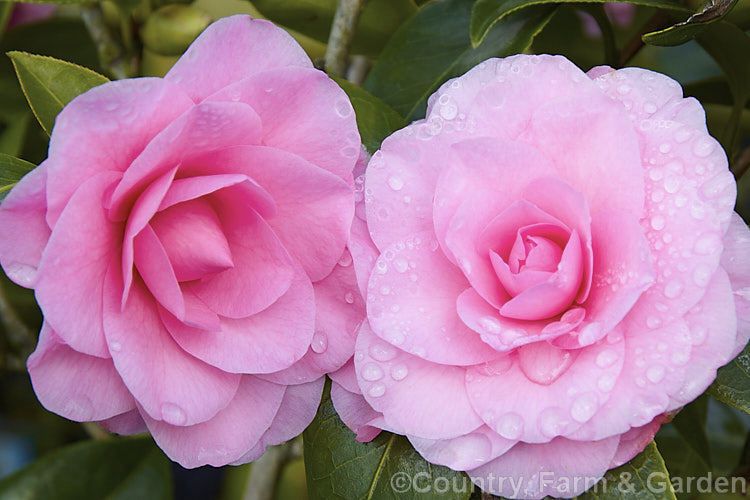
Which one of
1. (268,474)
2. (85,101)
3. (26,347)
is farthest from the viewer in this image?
(26,347)

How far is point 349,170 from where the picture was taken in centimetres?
57

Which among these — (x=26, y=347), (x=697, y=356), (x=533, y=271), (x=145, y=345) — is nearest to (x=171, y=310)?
(x=145, y=345)

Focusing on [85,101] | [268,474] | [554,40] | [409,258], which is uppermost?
[85,101]

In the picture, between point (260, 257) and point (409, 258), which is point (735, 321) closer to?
point (409, 258)

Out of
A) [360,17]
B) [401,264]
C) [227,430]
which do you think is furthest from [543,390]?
[360,17]

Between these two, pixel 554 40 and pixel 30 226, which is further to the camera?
pixel 554 40

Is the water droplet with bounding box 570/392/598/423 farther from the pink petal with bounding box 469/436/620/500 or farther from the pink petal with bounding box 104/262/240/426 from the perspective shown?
the pink petal with bounding box 104/262/240/426

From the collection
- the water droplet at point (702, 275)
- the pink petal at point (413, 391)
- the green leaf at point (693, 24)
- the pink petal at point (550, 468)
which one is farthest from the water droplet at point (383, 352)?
the green leaf at point (693, 24)

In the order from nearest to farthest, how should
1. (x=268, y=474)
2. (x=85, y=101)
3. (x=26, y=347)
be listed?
(x=85, y=101) → (x=268, y=474) → (x=26, y=347)

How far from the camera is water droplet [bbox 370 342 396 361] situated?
54 cm

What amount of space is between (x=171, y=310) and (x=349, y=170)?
0.17 meters

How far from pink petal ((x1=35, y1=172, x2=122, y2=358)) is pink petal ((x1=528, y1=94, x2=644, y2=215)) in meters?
0.31

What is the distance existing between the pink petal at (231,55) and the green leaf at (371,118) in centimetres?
12

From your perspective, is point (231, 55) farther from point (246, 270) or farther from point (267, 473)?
point (267, 473)
